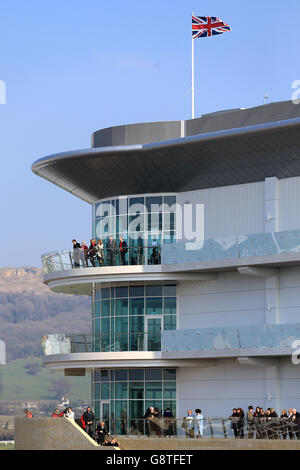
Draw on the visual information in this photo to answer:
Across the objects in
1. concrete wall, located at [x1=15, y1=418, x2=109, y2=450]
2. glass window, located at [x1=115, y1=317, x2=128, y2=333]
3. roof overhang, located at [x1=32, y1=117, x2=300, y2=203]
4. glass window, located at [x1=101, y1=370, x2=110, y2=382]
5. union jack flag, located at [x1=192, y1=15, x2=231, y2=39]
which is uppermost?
union jack flag, located at [x1=192, y1=15, x2=231, y2=39]

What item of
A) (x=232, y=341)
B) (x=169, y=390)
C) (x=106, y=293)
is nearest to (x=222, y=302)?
(x=232, y=341)

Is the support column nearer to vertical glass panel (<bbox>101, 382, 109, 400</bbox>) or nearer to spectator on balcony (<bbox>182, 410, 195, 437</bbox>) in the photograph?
spectator on balcony (<bbox>182, 410, 195, 437</bbox>)

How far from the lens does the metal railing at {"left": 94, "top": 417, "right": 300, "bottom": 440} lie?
131 feet

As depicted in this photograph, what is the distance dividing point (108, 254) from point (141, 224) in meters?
1.95

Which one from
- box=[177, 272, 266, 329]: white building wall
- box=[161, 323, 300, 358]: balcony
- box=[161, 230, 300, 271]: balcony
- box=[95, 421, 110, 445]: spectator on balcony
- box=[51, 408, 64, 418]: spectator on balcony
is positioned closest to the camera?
box=[95, 421, 110, 445]: spectator on balcony

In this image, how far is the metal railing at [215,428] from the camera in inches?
1577

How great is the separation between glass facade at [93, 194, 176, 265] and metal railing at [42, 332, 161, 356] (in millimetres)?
3114

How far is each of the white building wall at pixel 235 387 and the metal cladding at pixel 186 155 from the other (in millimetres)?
7692

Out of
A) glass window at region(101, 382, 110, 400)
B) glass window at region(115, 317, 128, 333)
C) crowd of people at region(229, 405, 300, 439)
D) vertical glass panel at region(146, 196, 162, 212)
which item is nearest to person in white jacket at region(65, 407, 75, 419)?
glass window at region(101, 382, 110, 400)

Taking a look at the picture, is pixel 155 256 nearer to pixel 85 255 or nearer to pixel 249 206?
pixel 85 255

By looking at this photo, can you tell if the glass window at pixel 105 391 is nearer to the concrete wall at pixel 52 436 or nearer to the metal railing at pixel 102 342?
the metal railing at pixel 102 342

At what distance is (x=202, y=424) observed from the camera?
137 ft
